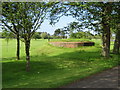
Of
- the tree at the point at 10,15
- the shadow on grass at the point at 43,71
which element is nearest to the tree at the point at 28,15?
the tree at the point at 10,15

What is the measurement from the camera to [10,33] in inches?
440

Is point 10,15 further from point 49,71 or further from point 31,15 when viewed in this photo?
point 49,71

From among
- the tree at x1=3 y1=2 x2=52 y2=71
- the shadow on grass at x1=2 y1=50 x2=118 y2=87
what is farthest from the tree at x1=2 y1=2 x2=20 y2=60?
the shadow on grass at x1=2 y1=50 x2=118 y2=87

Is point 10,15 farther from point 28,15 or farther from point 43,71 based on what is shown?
point 43,71

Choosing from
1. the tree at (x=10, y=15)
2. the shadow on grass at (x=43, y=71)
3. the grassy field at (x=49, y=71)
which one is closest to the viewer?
the grassy field at (x=49, y=71)

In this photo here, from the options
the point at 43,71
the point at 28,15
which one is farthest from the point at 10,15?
the point at 43,71

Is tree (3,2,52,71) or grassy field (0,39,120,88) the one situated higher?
tree (3,2,52,71)

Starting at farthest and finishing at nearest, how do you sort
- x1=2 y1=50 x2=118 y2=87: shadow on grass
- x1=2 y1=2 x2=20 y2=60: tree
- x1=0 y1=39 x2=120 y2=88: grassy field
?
x1=2 y1=2 x2=20 y2=60: tree
x1=2 y1=50 x2=118 y2=87: shadow on grass
x1=0 y1=39 x2=120 y2=88: grassy field

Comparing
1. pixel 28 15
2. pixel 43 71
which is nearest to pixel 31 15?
A: pixel 28 15

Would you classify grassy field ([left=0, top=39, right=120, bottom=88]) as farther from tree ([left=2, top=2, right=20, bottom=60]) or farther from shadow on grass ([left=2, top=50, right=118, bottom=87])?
tree ([left=2, top=2, right=20, bottom=60])

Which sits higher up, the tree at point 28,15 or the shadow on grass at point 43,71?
the tree at point 28,15

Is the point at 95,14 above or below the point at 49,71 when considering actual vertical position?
above

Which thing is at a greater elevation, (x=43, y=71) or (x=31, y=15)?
(x=31, y=15)

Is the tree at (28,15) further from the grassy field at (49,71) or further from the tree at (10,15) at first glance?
the grassy field at (49,71)
